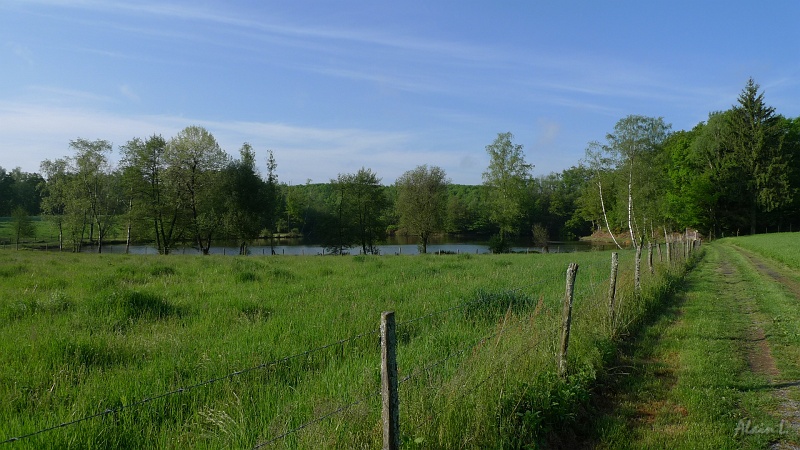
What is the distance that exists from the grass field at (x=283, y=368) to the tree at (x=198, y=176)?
36766mm

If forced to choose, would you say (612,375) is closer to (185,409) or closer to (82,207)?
(185,409)

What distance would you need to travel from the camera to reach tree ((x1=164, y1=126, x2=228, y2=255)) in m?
45.2

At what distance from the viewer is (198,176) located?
46.0 m

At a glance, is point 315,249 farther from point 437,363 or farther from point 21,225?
point 437,363

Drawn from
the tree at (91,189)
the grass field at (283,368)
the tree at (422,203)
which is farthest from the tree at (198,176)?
the grass field at (283,368)

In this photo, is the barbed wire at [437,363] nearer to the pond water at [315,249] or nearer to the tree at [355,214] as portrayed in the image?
the pond water at [315,249]

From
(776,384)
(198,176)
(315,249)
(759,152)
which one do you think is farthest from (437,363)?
(759,152)

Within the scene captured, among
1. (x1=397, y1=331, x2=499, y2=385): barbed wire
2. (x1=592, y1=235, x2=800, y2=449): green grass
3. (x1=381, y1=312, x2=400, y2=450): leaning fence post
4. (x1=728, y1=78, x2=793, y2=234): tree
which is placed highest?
(x1=728, y1=78, x2=793, y2=234): tree

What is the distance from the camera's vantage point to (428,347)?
6.47 m

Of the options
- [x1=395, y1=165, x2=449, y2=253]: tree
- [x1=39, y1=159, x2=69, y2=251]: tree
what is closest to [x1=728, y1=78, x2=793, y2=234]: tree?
[x1=395, y1=165, x2=449, y2=253]: tree

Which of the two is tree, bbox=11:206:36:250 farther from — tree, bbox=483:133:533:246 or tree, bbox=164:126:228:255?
tree, bbox=483:133:533:246

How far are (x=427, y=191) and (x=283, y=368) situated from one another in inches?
2046

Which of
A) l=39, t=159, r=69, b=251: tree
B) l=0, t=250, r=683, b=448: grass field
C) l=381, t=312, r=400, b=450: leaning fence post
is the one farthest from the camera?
l=39, t=159, r=69, b=251: tree

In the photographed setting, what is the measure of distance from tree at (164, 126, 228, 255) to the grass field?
→ 1447 inches
